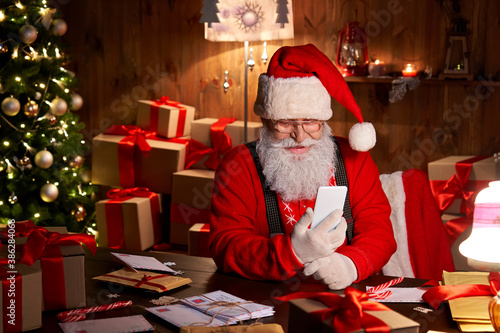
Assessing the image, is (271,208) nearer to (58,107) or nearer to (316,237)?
(316,237)

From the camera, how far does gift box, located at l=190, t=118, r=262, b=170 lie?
154 inches

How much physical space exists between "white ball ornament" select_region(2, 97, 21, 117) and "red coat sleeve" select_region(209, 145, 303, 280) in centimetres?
183

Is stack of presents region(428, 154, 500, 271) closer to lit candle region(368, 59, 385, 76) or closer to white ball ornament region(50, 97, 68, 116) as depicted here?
Result: lit candle region(368, 59, 385, 76)

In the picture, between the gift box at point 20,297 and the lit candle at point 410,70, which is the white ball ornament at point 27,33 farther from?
the gift box at point 20,297

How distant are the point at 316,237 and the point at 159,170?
2536 mm

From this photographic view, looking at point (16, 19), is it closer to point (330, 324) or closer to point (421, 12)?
Answer: point (421, 12)

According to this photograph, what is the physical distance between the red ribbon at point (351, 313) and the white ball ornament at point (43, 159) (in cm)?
287

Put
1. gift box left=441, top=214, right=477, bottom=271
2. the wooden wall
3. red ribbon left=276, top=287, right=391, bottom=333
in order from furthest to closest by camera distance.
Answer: the wooden wall < gift box left=441, top=214, right=477, bottom=271 < red ribbon left=276, top=287, right=391, bottom=333

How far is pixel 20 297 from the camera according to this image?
143 cm

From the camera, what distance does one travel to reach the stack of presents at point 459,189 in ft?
9.77

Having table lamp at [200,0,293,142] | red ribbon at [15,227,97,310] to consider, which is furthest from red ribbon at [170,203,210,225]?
red ribbon at [15,227,97,310]

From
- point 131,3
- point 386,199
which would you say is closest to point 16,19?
point 131,3

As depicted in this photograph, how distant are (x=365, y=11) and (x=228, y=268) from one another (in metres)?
2.13

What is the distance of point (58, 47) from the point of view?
3881 mm
